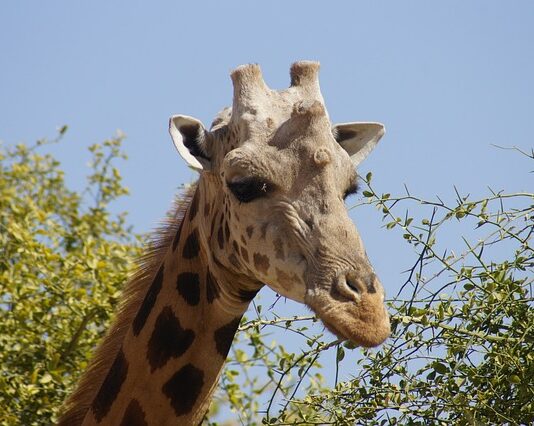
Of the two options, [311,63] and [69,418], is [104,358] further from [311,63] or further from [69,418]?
[311,63]

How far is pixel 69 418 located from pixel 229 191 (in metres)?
1.40

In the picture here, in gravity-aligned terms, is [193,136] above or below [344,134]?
below

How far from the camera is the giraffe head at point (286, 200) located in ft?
14.5

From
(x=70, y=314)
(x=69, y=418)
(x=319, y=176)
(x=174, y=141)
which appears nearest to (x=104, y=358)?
(x=69, y=418)

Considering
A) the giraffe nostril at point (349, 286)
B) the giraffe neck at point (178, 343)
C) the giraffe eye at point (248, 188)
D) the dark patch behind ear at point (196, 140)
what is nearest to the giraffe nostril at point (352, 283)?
the giraffe nostril at point (349, 286)

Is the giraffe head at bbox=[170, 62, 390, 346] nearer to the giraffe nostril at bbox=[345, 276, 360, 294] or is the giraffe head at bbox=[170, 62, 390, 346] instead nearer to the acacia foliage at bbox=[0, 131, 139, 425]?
the giraffe nostril at bbox=[345, 276, 360, 294]

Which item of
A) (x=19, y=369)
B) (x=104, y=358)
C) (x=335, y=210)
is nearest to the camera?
(x=335, y=210)

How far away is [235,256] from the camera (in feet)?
16.5

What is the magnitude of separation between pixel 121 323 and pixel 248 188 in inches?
42.1

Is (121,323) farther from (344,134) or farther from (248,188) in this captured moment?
(344,134)

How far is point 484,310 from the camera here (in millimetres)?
4965

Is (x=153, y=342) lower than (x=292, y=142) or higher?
lower

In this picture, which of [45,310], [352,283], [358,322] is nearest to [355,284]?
[352,283]

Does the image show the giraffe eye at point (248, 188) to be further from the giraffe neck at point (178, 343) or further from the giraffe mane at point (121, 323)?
the giraffe mane at point (121, 323)
